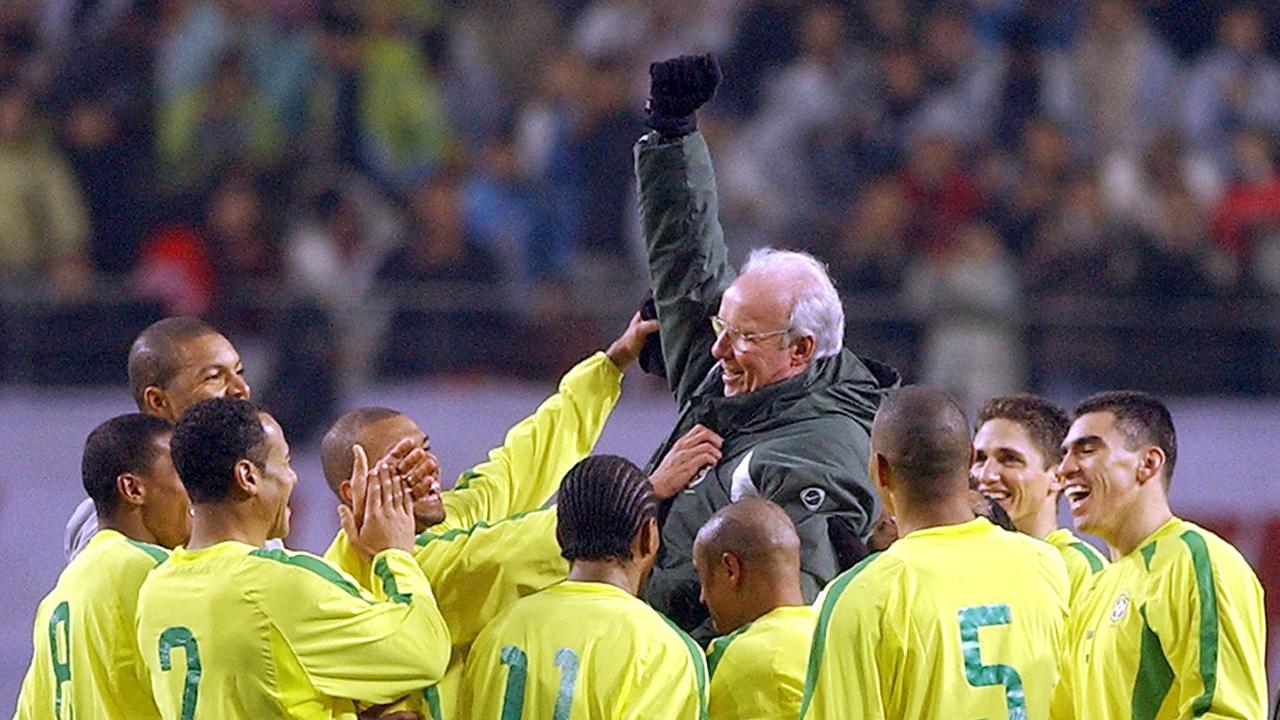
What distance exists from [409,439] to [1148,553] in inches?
61.3

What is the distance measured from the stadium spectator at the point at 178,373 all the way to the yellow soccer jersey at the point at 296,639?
117cm

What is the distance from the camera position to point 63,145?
10.6 metres

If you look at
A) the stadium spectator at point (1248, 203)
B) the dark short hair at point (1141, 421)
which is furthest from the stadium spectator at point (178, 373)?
the stadium spectator at point (1248, 203)

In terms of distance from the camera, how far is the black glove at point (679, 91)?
5508 millimetres

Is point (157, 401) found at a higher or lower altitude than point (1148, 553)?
higher

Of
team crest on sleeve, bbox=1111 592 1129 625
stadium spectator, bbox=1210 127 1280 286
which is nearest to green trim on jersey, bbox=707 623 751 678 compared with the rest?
team crest on sleeve, bbox=1111 592 1129 625

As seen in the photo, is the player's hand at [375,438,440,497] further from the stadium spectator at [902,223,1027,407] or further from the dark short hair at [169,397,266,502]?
the stadium spectator at [902,223,1027,407]

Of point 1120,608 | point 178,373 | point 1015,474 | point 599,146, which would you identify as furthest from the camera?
point 599,146

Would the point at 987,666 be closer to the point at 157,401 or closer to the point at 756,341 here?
the point at 756,341

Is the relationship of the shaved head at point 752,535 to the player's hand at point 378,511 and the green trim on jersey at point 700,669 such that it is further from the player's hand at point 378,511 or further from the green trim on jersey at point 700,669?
the player's hand at point 378,511

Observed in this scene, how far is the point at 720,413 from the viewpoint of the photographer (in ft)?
17.7

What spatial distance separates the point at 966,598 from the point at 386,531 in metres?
1.16

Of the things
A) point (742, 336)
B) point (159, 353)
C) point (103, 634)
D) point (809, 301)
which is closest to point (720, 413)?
point (742, 336)

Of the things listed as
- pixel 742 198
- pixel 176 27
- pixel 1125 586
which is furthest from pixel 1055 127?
pixel 1125 586
